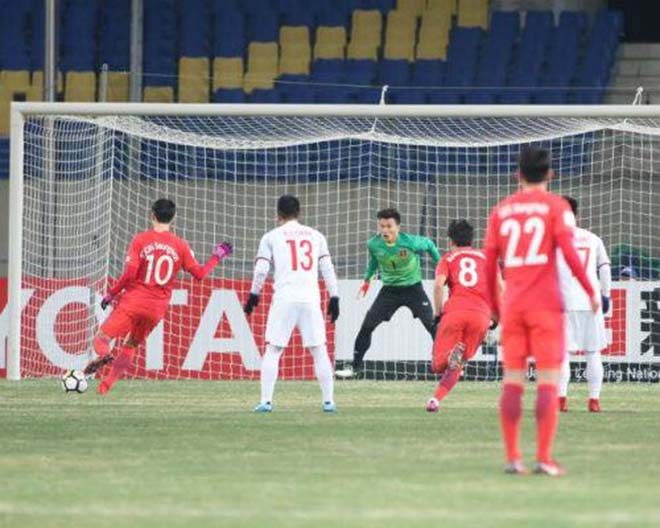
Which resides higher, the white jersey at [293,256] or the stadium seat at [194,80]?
the stadium seat at [194,80]

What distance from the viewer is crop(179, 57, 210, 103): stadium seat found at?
99.8 ft

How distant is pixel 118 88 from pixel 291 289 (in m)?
13.8

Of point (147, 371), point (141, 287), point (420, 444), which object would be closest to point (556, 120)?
point (147, 371)

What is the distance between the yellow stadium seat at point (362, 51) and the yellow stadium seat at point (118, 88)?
138 inches

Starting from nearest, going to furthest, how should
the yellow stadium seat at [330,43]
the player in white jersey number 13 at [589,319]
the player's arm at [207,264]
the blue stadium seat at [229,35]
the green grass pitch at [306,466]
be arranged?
the green grass pitch at [306,466], the player in white jersey number 13 at [589,319], the player's arm at [207,264], the yellow stadium seat at [330,43], the blue stadium seat at [229,35]

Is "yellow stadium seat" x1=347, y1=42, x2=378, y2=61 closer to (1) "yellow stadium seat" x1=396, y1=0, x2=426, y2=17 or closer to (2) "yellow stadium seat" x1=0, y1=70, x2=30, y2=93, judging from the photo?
(1) "yellow stadium seat" x1=396, y1=0, x2=426, y2=17

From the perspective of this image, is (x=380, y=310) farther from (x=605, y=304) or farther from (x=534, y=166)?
(x=534, y=166)

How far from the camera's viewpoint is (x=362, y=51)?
30844mm

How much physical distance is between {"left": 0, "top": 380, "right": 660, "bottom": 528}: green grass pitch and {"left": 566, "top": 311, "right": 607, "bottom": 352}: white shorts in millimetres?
664

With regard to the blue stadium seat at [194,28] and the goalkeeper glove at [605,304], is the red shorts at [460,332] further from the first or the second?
the blue stadium seat at [194,28]

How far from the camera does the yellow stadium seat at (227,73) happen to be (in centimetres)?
3052

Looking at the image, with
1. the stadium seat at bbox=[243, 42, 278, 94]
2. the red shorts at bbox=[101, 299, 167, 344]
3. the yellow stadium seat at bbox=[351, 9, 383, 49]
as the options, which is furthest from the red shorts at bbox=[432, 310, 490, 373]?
the yellow stadium seat at bbox=[351, 9, 383, 49]

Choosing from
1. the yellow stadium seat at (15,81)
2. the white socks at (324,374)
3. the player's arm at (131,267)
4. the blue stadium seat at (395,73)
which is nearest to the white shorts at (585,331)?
the white socks at (324,374)

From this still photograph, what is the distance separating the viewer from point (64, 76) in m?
30.9
